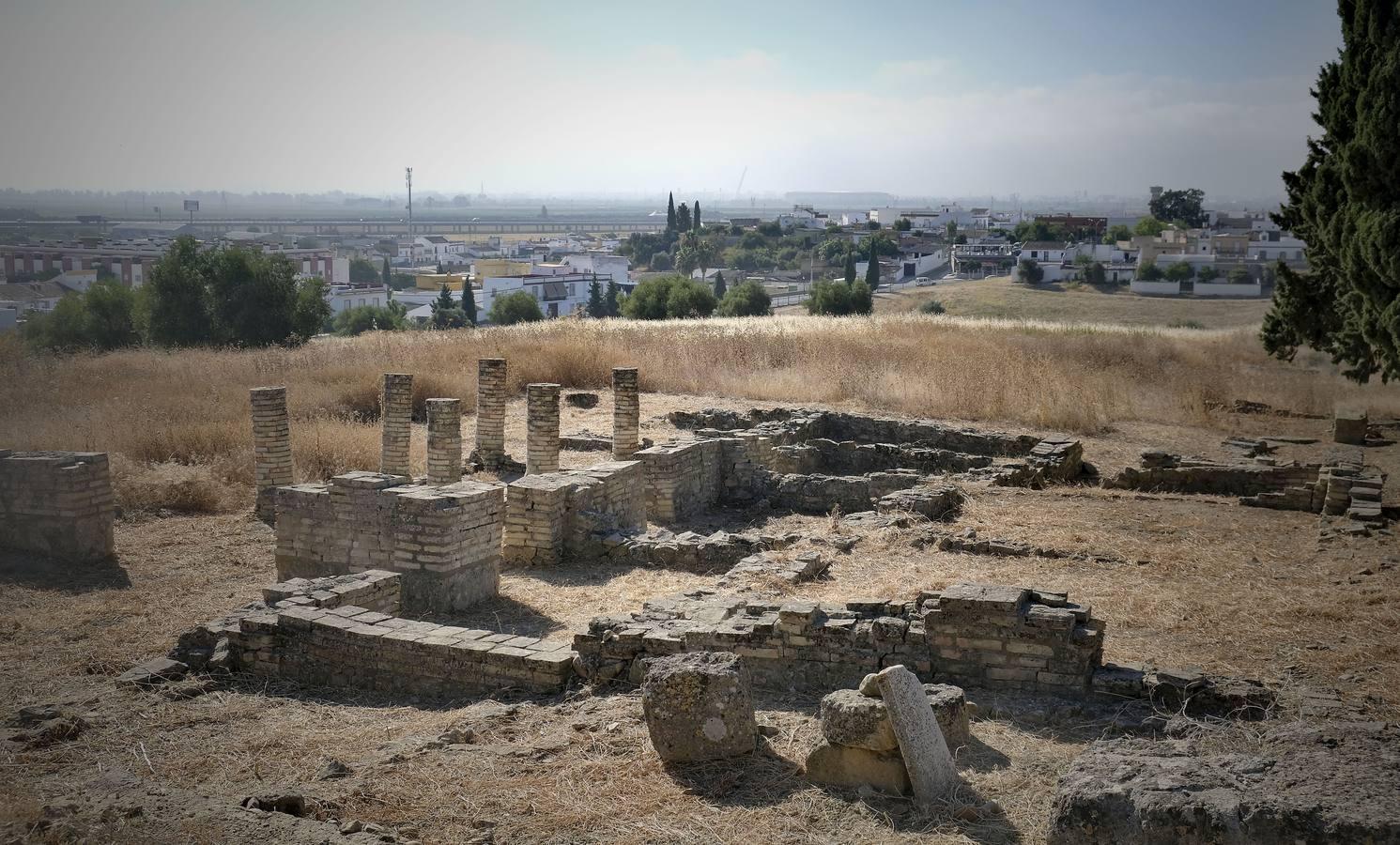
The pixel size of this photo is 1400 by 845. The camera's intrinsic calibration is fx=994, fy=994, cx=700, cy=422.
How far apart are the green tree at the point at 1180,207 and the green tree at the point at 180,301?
85.7 m

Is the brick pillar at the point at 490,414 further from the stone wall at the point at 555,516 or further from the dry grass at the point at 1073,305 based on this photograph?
the dry grass at the point at 1073,305

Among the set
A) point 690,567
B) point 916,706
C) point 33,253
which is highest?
point 33,253

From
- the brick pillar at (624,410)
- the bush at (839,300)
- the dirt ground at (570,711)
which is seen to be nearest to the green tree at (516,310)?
the bush at (839,300)

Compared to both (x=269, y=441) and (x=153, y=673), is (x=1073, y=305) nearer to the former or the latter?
(x=269, y=441)

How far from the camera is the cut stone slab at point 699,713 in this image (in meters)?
5.94

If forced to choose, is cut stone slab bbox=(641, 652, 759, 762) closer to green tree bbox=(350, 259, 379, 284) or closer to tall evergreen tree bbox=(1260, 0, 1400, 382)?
tall evergreen tree bbox=(1260, 0, 1400, 382)

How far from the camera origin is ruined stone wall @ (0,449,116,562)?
11.2 meters

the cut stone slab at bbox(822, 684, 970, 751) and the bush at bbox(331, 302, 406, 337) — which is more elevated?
the cut stone slab at bbox(822, 684, 970, 751)

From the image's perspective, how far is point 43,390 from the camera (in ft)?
51.3

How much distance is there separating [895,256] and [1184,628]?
7974 centimetres

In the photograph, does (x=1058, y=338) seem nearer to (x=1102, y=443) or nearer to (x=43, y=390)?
(x=1102, y=443)

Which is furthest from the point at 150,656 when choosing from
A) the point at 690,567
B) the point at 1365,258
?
the point at 1365,258

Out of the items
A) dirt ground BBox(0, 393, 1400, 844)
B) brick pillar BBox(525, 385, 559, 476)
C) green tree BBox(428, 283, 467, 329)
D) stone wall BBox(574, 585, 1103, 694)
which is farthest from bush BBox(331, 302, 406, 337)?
stone wall BBox(574, 585, 1103, 694)

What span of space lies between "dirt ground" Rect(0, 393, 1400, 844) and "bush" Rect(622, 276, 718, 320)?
3164 cm
